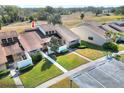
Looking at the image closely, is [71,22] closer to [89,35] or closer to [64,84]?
[89,35]

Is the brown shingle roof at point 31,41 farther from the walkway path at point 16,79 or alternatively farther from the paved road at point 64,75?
the paved road at point 64,75

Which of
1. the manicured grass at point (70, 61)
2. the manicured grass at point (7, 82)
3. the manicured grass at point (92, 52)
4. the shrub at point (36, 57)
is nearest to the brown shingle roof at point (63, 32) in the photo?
the manicured grass at point (92, 52)

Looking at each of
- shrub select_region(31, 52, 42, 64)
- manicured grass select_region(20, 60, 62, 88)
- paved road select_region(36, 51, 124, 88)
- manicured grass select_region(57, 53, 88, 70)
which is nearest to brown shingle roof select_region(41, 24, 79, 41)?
manicured grass select_region(57, 53, 88, 70)

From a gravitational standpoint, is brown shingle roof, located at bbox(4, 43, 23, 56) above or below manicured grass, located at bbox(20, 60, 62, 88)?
above

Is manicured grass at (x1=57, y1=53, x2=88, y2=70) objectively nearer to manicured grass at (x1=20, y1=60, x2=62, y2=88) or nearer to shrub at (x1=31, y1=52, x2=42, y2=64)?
manicured grass at (x1=20, y1=60, x2=62, y2=88)

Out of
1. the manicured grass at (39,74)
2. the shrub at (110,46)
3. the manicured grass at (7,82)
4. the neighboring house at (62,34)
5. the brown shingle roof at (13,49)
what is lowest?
the manicured grass at (7,82)

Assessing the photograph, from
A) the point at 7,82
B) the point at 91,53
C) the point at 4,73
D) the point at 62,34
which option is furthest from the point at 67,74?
the point at 62,34
